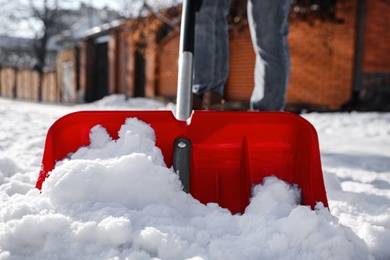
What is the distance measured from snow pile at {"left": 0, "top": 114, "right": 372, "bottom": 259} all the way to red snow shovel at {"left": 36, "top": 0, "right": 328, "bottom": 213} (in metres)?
0.04

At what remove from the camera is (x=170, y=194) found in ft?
3.28

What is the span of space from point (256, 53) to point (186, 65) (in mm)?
808

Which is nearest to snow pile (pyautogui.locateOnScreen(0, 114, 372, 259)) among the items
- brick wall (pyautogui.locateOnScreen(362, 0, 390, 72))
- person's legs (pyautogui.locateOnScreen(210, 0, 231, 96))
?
person's legs (pyautogui.locateOnScreen(210, 0, 231, 96))

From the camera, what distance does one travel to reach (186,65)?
126 cm

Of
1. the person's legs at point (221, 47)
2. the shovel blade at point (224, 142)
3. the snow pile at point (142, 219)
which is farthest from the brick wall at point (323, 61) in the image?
the snow pile at point (142, 219)

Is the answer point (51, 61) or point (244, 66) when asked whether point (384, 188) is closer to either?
point (244, 66)

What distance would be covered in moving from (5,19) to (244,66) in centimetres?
1951

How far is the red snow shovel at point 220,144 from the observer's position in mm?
1094

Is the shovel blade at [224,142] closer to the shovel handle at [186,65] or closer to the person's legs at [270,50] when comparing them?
the shovel handle at [186,65]

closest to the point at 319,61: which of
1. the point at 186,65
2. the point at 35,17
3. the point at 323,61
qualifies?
the point at 323,61

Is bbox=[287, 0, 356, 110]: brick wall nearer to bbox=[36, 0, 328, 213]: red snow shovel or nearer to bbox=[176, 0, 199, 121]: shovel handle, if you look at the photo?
bbox=[176, 0, 199, 121]: shovel handle

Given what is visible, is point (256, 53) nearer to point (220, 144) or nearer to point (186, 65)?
point (186, 65)

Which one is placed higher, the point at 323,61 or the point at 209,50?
the point at 209,50

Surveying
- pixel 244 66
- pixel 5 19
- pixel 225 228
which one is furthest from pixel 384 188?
pixel 5 19
